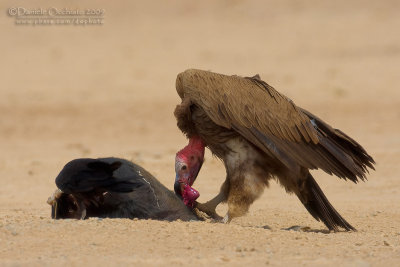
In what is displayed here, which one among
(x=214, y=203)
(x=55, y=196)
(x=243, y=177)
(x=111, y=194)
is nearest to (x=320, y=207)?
(x=243, y=177)

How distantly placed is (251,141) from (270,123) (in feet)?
0.85

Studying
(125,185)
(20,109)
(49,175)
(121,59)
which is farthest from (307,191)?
(121,59)

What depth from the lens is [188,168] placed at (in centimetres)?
762

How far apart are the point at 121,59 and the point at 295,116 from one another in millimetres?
16855

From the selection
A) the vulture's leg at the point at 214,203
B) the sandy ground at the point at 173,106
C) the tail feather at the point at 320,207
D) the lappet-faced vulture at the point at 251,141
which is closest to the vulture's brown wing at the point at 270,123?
the lappet-faced vulture at the point at 251,141

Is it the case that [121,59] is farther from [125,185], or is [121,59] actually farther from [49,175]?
[125,185]

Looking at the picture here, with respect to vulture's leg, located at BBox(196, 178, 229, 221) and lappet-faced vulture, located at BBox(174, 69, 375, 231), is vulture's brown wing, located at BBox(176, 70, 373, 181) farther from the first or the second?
vulture's leg, located at BBox(196, 178, 229, 221)

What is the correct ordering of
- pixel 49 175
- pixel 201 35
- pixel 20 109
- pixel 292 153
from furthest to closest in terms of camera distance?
pixel 201 35
pixel 20 109
pixel 49 175
pixel 292 153

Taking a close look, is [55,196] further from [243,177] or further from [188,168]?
[243,177]

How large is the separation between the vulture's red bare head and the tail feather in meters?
0.96

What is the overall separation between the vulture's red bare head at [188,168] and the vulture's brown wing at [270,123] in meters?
0.43

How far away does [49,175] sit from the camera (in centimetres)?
1174

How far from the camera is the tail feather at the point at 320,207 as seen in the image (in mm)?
7715

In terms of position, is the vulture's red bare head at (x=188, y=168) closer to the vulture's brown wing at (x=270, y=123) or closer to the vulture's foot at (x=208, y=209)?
the vulture's foot at (x=208, y=209)
